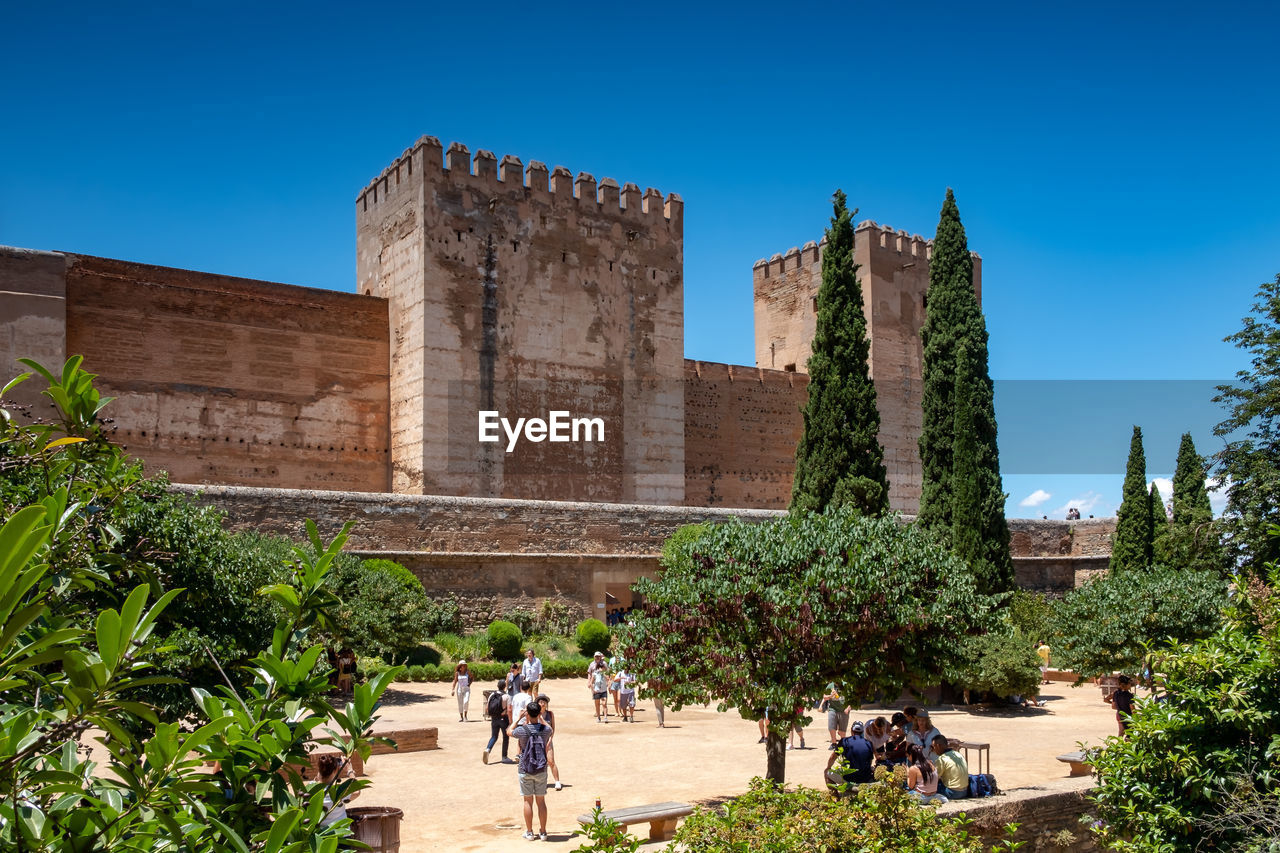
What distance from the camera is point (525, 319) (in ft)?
77.3

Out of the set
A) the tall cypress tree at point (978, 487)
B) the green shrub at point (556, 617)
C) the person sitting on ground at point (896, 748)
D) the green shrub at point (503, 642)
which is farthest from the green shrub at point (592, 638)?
the person sitting on ground at point (896, 748)

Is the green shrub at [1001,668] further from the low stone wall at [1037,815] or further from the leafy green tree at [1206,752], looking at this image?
the leafy green tree at [1206,752]

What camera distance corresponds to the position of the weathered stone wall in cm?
2225

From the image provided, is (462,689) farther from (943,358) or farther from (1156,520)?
(1156,520)

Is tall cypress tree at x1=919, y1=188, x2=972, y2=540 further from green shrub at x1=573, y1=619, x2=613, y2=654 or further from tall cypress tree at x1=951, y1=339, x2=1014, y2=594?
green shrub at x1=573, y1=619, x2=613, y2=654

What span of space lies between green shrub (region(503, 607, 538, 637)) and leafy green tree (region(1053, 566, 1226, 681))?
9056 mm

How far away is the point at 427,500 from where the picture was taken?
19656mm

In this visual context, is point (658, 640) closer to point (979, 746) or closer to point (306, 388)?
point (979, 746)

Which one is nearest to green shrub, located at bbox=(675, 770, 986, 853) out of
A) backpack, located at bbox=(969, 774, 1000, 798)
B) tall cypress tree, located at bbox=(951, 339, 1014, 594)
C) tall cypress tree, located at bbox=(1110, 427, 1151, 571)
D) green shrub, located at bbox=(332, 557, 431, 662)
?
backpack, located at bbox=(969, 774, 1000, 798)

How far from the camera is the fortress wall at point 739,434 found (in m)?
28.0

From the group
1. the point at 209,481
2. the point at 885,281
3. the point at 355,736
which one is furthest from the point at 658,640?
the point at 885,281

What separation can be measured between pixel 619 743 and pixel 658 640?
438cm

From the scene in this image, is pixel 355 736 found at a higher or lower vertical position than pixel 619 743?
higher

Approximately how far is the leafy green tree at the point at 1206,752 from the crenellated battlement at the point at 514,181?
18.6 m
